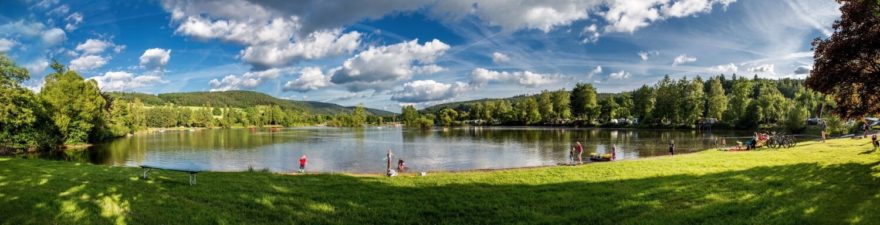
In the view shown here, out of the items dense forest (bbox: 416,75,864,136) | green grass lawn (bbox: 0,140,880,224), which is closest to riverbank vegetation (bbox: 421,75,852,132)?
dense forest (bbox: 416,75,864,136)

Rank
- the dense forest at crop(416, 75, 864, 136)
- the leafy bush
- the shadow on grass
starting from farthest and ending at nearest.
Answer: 1. the dense forest at crop(416, 75, 864, 136)
2. the leafy bush
3. the shadow on grass

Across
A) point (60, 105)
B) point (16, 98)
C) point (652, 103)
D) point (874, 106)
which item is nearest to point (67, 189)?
point (874, 106)

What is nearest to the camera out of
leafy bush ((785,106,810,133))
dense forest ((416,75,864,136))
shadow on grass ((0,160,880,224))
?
shadow on grass ((0,160,880,224))

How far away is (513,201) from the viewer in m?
13.2

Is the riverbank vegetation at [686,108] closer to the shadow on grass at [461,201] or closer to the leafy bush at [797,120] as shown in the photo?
the leafy bush at [797,120]

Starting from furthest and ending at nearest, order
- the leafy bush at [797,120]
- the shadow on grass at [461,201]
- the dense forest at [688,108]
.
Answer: the dense forest at [688,108] → the leafy bush at [797,120] → the shadow on grass at [461,201]

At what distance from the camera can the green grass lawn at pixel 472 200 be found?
1085cm

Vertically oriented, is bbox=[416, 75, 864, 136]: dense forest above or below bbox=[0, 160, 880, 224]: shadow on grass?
above

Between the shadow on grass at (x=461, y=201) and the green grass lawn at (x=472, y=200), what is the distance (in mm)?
32

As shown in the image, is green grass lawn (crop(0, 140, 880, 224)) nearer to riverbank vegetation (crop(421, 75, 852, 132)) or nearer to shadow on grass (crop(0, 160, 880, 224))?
shadow on grass (crop(0, 160, 880, 224))

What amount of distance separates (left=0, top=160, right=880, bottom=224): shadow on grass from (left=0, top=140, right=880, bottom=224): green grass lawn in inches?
1.2

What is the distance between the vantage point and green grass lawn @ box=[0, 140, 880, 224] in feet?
35.6

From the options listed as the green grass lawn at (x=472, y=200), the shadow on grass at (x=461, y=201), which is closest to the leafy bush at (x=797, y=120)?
the green grass lawn at (x=472, y=200)

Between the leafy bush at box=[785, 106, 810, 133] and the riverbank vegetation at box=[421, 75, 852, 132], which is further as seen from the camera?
the riverbank vegetation at box=[421, 75, 852, 132]
